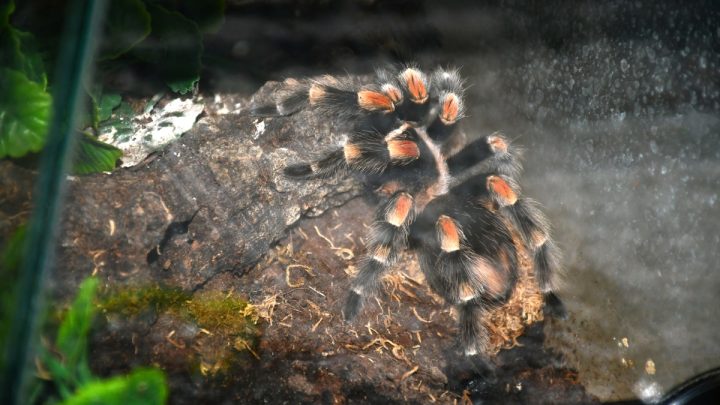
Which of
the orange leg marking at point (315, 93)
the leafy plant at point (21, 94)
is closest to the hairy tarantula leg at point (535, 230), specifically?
the orange leg marking at point (315, 93)

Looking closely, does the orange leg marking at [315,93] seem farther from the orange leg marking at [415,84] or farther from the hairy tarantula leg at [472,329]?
the hairy tarantula leg at [472,329]

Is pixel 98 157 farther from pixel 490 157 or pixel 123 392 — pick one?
pixel 490 157

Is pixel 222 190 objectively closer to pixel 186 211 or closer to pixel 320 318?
pixel 186 211

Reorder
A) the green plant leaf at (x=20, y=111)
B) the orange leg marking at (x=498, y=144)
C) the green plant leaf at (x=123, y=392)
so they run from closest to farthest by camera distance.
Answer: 1. the green plant leaf at (x=123, y=392)
2. the green plant leaf at (x=20, y=111)
3. the orange leg marking at (x=498, y=144)

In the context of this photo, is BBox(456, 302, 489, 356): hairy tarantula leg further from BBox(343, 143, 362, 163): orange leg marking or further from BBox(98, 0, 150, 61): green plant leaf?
BBox(98, 0, 150, 61): green plant leaf

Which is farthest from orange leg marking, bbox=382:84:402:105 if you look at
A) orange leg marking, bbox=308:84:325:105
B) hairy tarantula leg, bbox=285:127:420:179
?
orange leg marking, bbox=308:84:325:105

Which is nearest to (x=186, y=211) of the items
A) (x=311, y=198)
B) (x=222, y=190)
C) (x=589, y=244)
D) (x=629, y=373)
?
(x=222, y=190)

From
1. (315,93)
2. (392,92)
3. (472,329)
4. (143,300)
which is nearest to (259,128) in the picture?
(315,93)
